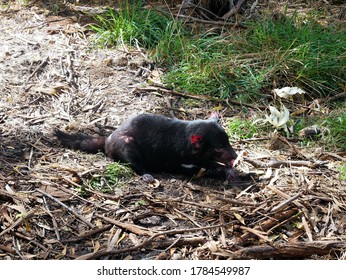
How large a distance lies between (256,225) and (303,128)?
151 centimetres

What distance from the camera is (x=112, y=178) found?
402 cm

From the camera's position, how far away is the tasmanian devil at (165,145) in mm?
4195

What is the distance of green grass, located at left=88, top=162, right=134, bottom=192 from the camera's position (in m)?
3.94

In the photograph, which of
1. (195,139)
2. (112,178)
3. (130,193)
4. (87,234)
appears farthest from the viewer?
(195,139)

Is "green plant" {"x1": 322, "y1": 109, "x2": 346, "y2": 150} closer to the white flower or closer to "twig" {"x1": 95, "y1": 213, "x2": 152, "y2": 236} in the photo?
the white flower

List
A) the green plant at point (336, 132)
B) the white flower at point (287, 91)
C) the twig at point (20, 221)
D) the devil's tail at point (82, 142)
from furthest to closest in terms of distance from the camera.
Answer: the white flower at point (287, 91), the green plant at point (336, 132), the devil's tail at point (82, 142), the twig at point (20, 221)

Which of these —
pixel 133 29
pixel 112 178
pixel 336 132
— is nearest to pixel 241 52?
pixel 133 29

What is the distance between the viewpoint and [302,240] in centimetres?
357

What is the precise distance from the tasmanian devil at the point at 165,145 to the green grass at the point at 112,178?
0.08m

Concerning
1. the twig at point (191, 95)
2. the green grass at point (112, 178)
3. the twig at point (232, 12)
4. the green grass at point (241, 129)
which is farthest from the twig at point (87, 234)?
the twig at point (232, 12)

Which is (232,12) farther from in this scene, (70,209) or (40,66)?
(70,209)

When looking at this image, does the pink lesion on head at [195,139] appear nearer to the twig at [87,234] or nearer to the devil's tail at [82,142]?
the devil's tail at [82,142]

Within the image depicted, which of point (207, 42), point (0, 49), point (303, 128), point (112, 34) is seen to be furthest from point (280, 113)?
point (0, 49)

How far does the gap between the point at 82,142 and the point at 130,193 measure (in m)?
0.70
